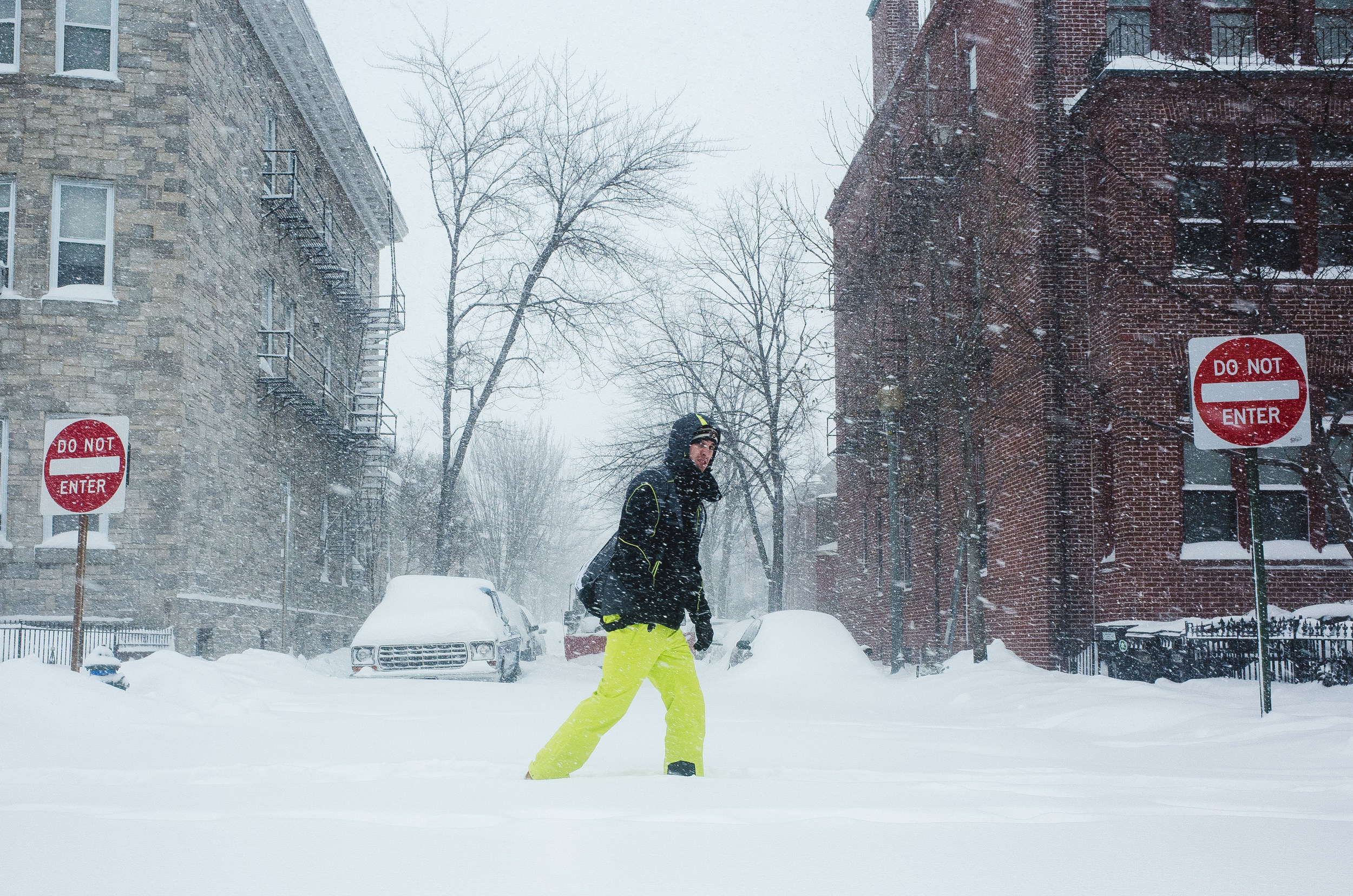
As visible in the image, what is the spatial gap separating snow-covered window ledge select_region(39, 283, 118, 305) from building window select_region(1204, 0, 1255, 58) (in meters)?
16.9

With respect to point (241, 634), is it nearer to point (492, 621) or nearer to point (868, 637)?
point (492, 621)

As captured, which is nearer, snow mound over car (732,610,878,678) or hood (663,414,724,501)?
hood (663,414,724,501)

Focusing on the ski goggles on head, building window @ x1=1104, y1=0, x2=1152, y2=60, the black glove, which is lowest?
the black glove

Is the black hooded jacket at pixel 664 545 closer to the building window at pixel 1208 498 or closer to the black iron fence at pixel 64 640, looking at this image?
the black iron fence at pixel 64 640

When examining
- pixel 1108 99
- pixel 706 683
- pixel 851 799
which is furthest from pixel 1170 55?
pixel 851 799

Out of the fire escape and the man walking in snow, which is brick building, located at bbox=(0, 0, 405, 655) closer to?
the fire escape

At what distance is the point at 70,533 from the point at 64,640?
7.66 ft

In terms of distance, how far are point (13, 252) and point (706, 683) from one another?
12352mm

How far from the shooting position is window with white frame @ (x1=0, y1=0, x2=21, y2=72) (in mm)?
18109

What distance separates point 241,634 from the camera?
20219 mm

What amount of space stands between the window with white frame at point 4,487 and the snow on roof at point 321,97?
29.2ft

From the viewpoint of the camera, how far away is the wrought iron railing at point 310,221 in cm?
2291

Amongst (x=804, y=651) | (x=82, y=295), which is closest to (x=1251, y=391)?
(x=804, y=651)

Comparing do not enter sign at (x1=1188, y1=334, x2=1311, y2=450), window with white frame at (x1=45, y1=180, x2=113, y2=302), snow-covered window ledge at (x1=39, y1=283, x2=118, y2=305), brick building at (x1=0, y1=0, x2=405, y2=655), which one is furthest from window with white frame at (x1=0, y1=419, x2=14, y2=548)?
do not enter sign at (x1=1188, y1=334, x2=1311, y2=450)
